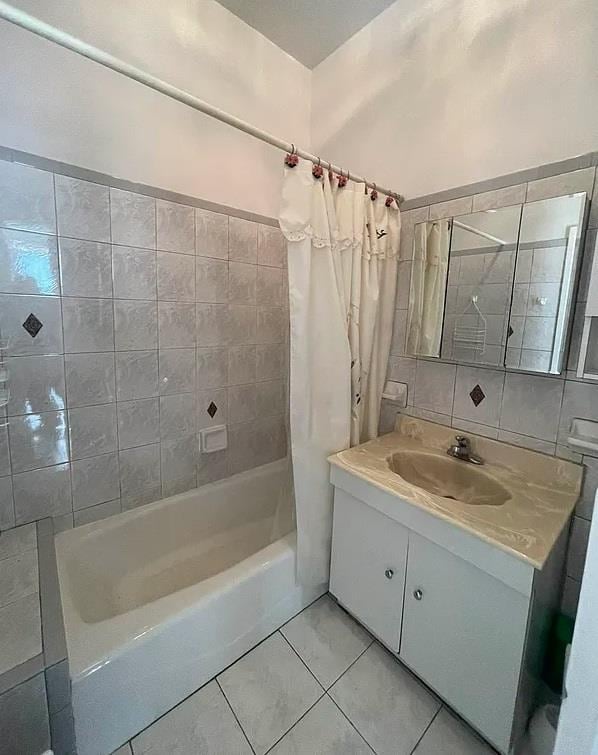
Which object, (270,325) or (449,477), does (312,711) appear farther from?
(270,325)

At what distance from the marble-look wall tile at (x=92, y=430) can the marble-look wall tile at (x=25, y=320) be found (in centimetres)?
28

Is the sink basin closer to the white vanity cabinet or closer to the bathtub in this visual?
the white vanity cabinet

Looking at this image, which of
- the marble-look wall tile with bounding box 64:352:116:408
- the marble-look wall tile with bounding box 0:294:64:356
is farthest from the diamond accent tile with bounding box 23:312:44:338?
the marble-look wall tile with bounding box 64:352:116:408

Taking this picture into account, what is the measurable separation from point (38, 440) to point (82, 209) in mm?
918

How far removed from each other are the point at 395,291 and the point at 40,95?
1.58 metres

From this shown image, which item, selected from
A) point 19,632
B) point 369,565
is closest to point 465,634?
point 369,565

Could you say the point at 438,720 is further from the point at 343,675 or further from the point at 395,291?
the point at 395,291

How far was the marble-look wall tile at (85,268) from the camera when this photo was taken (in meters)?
1.29

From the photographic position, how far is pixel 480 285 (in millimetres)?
1345

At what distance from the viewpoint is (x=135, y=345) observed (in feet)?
4.90

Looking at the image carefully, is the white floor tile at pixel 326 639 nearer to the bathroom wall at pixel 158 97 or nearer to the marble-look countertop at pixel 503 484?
the marble-look countertop at pixel 503 484

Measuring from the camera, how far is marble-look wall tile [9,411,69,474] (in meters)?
1.27

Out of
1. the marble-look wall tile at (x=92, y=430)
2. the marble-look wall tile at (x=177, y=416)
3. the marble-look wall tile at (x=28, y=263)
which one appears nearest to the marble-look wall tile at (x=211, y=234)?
the marble-look wall tile at (x=28, y=263)

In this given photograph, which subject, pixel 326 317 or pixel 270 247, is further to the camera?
pixel 270 247
